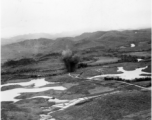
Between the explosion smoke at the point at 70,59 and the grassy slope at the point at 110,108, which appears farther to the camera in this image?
the explosion smoke at the point at 70,59

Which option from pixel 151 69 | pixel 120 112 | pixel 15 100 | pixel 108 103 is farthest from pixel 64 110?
pixel 151 69

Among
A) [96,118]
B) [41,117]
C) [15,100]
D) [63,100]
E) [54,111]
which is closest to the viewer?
[96,118]

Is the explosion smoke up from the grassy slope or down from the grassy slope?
up

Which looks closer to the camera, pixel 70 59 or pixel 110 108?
pixel 110 108

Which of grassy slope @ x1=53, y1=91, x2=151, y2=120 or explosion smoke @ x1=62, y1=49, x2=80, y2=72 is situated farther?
explosion smoke @ x1=62, y1=49, x2=80, y2=72

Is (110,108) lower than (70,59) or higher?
lower

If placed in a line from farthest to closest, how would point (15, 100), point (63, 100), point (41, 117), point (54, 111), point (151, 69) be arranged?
point (151, 69), point (15, 100), point (63, 100), point (54, 111), point (41, 117)

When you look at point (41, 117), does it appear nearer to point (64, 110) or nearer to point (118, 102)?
point (64, 110)

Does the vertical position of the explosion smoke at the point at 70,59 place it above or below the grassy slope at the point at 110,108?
above

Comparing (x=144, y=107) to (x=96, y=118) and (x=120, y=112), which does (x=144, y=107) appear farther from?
(x=96, y=118)

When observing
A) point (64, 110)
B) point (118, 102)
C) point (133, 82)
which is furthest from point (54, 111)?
point (133, 82)

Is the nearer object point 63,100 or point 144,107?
point 144,107
